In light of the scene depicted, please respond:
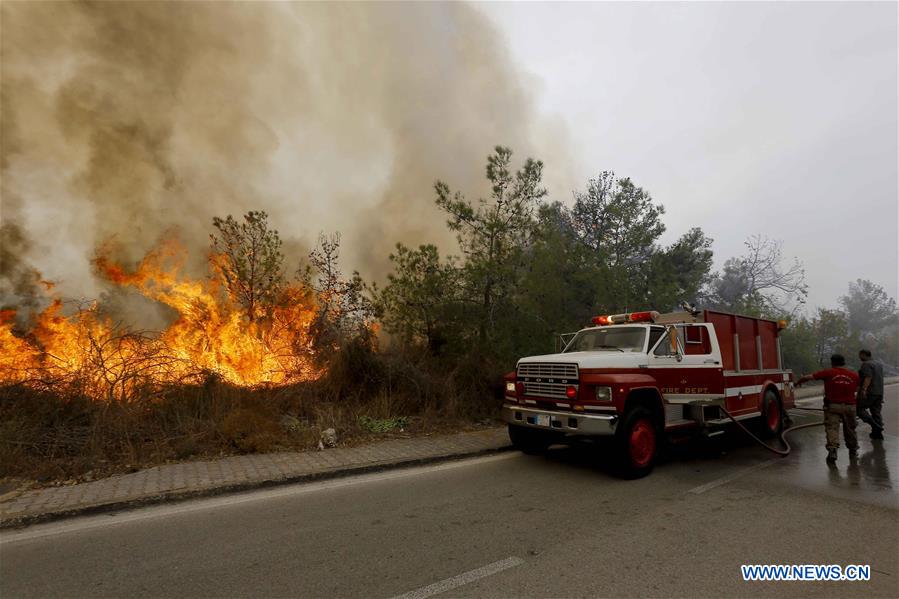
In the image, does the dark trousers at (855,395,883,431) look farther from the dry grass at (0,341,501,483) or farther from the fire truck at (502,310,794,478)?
the dry grass at (0,341,501,483)

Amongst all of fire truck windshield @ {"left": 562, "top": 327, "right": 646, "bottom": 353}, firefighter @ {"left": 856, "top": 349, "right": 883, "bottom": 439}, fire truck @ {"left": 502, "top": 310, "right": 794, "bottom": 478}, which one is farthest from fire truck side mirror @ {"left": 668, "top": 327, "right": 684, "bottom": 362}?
firefighter @ {"left": 856, "top": 349, "right": 883, "bottom": 439}

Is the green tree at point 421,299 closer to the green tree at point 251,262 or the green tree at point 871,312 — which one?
the green tree at point 251,262

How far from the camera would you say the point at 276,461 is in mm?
6633

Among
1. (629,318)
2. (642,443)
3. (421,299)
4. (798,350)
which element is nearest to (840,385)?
(629,318)

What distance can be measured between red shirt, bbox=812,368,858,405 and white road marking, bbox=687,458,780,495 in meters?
1.38

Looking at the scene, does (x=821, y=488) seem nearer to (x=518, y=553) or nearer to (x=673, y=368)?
(x=673, y=368)

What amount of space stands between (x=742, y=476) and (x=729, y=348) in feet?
9.01

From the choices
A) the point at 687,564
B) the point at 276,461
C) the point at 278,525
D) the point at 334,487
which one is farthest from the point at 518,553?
the point at 276,461

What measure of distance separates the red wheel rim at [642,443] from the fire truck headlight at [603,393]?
620 millimetres

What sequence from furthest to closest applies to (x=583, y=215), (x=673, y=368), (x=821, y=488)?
(x=583, y=215) → (x=673, y=368) → (x=821, y=488)

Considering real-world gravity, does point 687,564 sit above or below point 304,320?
below

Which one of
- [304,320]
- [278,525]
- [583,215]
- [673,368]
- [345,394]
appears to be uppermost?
[583,215]

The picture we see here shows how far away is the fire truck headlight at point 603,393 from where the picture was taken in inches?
243

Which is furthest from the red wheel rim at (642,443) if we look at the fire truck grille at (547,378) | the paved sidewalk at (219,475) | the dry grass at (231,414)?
the dry grass at (231,414)
